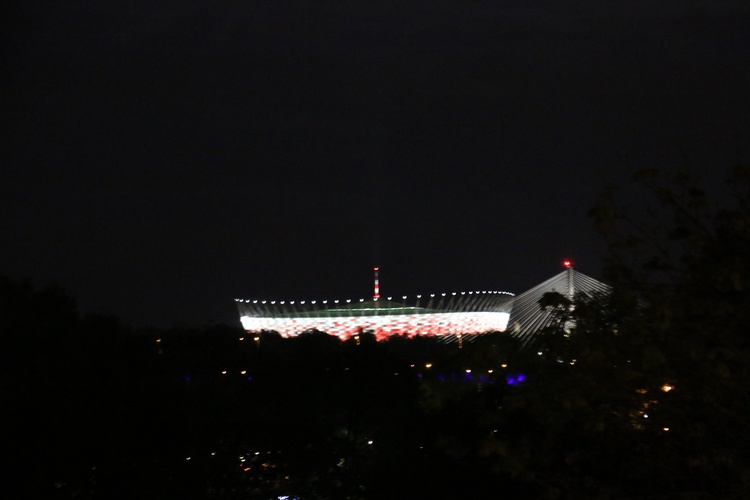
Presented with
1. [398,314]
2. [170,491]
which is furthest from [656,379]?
[398,314]

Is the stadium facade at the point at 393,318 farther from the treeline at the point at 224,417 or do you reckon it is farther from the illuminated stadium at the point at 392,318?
the treeline at the point at 224,417

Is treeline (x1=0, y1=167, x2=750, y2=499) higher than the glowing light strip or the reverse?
the reverse

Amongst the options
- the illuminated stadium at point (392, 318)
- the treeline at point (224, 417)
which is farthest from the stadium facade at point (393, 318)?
the treeline at point (224, 417)

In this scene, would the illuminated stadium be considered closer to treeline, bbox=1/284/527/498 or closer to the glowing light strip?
the glowing light strip

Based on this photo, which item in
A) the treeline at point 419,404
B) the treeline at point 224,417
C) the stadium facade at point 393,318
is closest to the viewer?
the treeline at point 419,404

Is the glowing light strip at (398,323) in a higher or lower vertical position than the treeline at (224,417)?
higher

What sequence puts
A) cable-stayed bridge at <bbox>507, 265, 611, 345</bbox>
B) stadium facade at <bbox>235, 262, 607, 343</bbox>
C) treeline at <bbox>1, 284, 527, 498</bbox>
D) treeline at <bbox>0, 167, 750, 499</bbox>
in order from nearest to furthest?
treeline at <bbox>0, 167, 750, 499</bbox> → treeline at <bbox>1, 284, 527, 498</bbox> → cable-stayed bridge at <bbox>507, 265, 611, 345</bbox> → stadium facade at <bbox>235, 262, 607, 343</bbox>

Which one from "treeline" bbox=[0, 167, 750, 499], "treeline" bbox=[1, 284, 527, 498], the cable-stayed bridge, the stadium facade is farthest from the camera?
the stadium facade

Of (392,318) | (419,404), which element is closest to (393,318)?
(392,318)

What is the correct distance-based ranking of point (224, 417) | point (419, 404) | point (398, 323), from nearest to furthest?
point (224, 417) → point (419, 404) → point (398, 323)

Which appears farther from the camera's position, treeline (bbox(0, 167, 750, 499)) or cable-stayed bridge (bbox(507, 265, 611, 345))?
cable-stayed bridge (bbox(507, 265, 611, 345))

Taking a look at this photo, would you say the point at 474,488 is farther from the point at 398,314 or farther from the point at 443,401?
the point at 398,314

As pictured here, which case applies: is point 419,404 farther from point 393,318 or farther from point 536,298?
point 393,318

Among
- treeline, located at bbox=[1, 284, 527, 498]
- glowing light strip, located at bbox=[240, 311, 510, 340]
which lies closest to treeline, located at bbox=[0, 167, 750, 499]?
treeline, located at bbox=[1, 284, 527, 498]
